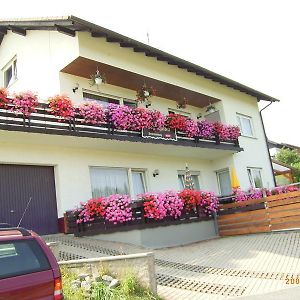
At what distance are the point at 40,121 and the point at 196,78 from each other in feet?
29.6

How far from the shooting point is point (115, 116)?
13789mm

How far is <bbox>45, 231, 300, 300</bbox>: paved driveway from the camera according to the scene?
22.6 feet

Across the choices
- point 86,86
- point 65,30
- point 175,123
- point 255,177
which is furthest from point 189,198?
point 255,177

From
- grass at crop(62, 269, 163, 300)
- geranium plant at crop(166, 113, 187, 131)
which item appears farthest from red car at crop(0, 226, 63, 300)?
geranium plant at crop(166, 113, 187, 131)

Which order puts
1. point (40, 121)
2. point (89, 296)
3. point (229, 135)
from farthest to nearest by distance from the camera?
point (229, 135)
point (40, 121)
point (89, 296)

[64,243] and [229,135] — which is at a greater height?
[229,135]

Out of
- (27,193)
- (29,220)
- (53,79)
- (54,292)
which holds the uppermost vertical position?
(53,79)

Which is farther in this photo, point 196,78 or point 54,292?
point 196,78

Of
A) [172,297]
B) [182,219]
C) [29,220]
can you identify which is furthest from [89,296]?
[182,219]

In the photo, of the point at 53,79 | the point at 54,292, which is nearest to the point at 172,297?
the point at 54,292

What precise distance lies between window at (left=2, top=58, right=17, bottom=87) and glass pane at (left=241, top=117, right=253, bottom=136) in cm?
1218

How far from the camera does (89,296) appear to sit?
21.4 ft

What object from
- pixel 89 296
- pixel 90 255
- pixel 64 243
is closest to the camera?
pixel 89 296

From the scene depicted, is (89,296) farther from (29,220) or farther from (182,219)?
(182,219)
